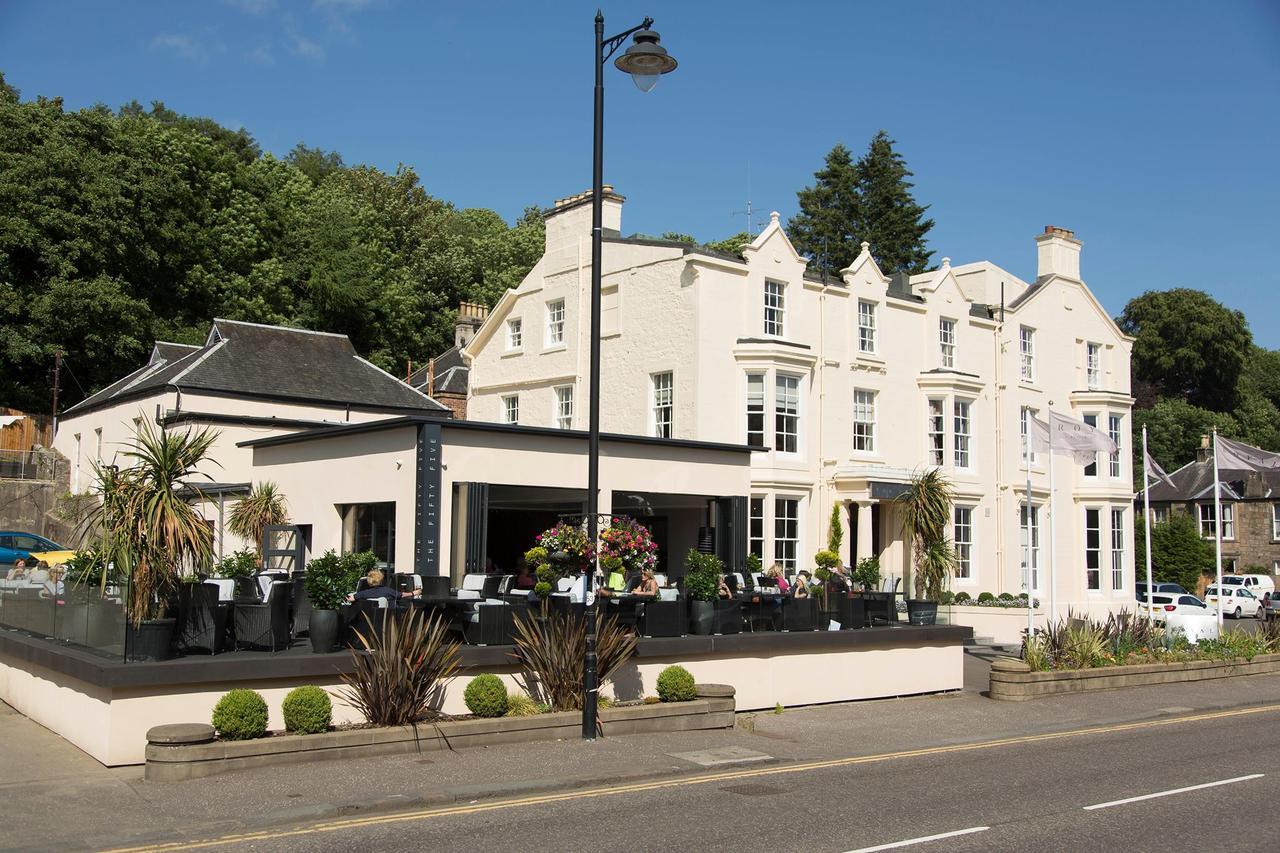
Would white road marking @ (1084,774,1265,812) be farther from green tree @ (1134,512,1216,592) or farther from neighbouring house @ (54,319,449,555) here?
green tree @ (1134,512,1216,592)

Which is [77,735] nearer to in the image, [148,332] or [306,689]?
[306,689]

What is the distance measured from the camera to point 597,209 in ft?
44.6

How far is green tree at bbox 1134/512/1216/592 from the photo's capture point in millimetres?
56562

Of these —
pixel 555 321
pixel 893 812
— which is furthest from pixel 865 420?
pixel 893 812

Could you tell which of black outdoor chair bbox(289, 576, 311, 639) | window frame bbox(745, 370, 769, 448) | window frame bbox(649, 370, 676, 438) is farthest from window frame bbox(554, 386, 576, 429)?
black outdoor chair bbox(289, 576, 311, 639)

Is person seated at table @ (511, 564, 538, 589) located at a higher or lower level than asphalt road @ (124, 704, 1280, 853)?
higher

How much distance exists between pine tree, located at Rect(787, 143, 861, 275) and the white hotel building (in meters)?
27.3

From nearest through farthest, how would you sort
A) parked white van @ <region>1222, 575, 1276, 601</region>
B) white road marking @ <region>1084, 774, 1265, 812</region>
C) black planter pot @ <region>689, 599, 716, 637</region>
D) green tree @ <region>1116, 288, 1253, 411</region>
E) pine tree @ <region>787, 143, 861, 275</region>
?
white road marking @ <region>1084, 774, 1265, 812</region> < black planter pot @ <region>689, 599, 716, 637</region> < parked white van @ <region>1222, 575, 1276, 601</region> < pine tree @ <region>787, 143, 861, 275</region> < green tree @ <region>1116, 288, 1253, 411</region>

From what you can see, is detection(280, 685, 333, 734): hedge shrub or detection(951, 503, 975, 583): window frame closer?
detection(280, 685, 333, 734): hedge shrub

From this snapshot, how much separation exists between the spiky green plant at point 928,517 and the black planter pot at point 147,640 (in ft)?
67.5

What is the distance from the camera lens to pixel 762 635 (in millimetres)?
16625

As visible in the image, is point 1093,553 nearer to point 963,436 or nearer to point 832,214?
point 963,436

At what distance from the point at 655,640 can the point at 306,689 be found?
508 centimetres

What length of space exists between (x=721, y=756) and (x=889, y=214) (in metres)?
55.3
